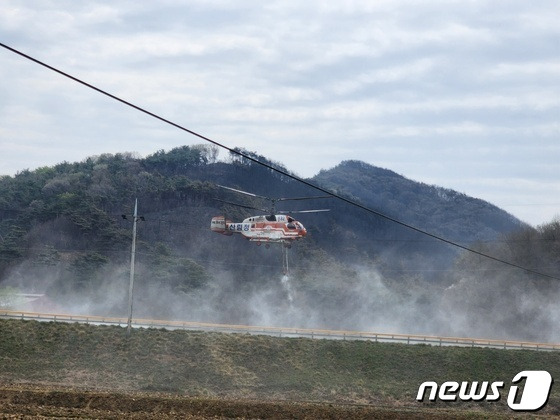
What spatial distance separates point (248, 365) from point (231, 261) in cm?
7307

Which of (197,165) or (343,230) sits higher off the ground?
(197,165)

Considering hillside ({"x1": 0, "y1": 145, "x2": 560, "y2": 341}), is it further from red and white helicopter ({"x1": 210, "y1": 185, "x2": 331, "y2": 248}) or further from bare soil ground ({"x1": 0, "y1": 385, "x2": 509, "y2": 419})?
bare soil ground ({"x1": 0, "y1": 385, "x2": 509, "y2": 419})

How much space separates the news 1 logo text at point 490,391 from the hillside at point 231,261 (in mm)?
47365

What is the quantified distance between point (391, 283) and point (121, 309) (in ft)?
152

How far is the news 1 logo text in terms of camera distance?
4569 cm

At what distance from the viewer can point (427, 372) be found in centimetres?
5634

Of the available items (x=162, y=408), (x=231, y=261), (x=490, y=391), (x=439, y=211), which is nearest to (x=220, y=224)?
(x=490, y=391)

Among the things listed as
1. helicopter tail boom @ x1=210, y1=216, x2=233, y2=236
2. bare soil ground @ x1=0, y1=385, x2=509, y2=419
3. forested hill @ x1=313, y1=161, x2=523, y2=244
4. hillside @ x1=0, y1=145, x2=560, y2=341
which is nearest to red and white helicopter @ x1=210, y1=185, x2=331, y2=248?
helicopter tail boom @ x1=210, y1=216, x2=233, y2=236

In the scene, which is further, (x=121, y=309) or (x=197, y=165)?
(x=197, y=165)

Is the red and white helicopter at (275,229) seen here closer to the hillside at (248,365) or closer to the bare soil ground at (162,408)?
the hillside at (248,365)

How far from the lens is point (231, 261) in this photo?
128875 millimetres

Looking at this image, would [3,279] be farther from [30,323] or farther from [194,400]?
[194,400]

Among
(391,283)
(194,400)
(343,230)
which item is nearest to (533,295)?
(391,283)

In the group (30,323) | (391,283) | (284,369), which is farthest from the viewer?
(391,283)
